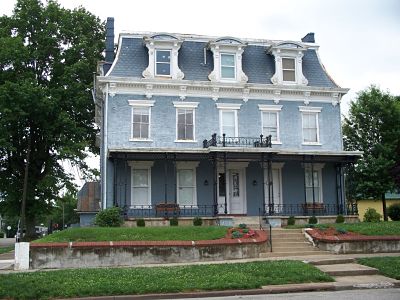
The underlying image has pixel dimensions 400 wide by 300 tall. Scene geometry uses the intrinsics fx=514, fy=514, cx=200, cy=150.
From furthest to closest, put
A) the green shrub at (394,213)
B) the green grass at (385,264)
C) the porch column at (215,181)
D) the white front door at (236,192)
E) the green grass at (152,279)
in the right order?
the green shrub at (394,213)
the white front door at (236,192)
the porch column at (215,181)
the green grass at (385,264)
the green grass at (152,279)

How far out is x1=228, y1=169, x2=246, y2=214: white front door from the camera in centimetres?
2717

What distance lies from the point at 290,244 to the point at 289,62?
12584 millimetres

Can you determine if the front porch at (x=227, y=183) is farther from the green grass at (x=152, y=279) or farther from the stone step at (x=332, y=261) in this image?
the green grass at (x=152, y=279)

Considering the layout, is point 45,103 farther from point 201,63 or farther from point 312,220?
point 312,220

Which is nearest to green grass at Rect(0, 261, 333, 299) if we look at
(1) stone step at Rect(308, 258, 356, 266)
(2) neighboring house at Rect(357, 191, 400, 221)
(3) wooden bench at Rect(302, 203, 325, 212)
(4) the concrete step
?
(4) the concrete step

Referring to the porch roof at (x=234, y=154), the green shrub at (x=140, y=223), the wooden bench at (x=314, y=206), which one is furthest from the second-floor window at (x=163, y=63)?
the wooden bench at (x=314, y=206)

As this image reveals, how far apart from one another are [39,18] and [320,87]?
64.9 ft

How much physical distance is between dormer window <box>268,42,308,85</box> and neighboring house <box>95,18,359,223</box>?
0.19ft

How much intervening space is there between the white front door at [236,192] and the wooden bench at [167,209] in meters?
3.08

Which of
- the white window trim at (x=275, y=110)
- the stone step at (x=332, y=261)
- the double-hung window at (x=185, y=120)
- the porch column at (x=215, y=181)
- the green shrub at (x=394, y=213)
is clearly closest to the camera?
the stone step at (x=332, y=261)

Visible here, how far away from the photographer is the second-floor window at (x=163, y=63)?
2739 cm

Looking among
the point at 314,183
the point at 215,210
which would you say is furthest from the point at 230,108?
the point at 314,183

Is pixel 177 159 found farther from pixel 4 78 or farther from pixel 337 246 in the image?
pixel 4 78

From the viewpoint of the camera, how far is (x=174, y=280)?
1360 centimetres
